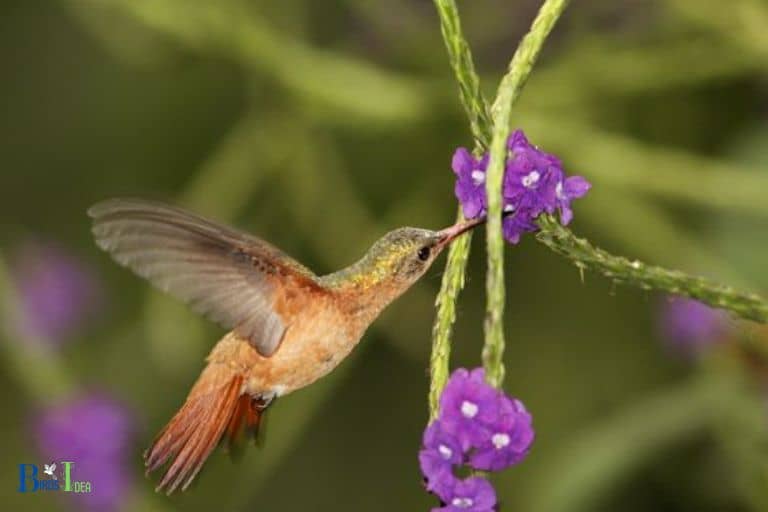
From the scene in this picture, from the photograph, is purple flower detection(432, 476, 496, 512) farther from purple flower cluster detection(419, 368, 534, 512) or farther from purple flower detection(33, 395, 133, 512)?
purple flower detection(33, 395, 133, 512)

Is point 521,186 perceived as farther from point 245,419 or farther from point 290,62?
point 290,62

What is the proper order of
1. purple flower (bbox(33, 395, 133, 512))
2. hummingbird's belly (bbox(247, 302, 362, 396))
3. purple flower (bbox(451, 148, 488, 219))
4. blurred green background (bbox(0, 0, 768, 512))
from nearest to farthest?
1. purple flower (bbox(451, 148, 488, 219))
2. hummingbird's belly (bbox(247, 302, 362, 396))
3. blurred green background (bbox(0, 0, 768, 512))
4. purple flower (bbox(33, 395, 133, 512))

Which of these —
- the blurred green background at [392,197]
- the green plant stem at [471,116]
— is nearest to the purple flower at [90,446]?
the blurred green background at [392,197]

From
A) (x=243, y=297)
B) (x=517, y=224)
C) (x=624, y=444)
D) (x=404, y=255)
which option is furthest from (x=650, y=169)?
(x=517, y=224)

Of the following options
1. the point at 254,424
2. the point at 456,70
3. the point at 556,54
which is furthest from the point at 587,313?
the point at 456,70

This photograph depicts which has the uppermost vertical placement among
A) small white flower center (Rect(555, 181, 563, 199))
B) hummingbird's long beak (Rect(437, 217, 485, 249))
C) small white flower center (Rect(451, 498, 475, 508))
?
small white flower center (Rect(555, 181, 563, 199))

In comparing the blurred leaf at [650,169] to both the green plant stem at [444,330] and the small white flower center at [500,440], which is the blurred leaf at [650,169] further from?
the small white flower center at [500,440]

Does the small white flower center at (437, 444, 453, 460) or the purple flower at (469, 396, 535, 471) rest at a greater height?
the purple flower at (469, 396, 535, 471)

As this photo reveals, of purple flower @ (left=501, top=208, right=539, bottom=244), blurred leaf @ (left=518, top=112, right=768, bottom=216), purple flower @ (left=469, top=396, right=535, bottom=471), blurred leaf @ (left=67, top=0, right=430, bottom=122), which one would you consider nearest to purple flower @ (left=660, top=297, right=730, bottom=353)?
blurred leaf @ (left=518, top=112, right=768, bottom=216)
